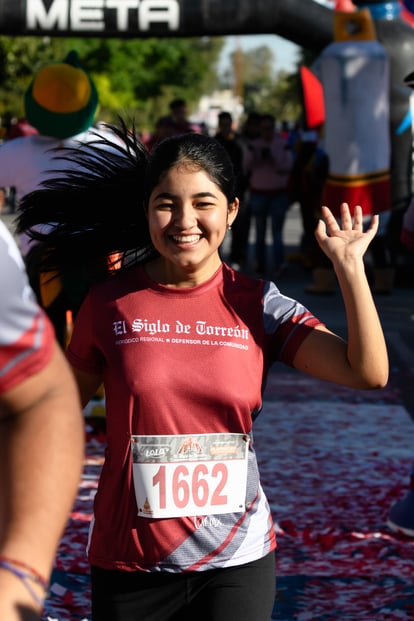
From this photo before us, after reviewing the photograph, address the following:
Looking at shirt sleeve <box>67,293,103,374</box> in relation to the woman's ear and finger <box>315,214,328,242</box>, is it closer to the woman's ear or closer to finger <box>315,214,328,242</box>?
the woman's ear

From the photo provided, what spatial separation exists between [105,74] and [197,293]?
48485mm

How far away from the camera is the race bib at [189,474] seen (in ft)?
8.50

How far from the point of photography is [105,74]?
164ft

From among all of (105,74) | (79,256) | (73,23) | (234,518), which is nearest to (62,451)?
(234,518)

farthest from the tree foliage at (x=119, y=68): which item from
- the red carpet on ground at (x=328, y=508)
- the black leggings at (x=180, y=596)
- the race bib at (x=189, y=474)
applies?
the black leggings at (x=180, y=596)

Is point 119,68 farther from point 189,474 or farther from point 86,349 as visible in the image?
point 189,474

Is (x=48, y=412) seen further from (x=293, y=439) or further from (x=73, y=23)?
(x=73, y=23)

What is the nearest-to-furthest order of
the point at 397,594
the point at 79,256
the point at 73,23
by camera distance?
the point at 79,256 < the point at 397,594 < the point at 73,23

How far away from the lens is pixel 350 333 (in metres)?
2.61

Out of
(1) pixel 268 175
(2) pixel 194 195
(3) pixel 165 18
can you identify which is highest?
(3) pixel 165 18

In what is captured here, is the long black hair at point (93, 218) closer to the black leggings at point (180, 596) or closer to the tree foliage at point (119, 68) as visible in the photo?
the black leggings at point (180, 596)

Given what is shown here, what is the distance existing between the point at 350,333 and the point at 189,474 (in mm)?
486

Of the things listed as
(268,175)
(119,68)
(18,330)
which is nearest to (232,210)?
(18,330)

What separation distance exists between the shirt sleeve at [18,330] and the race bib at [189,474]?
120 centimetres
